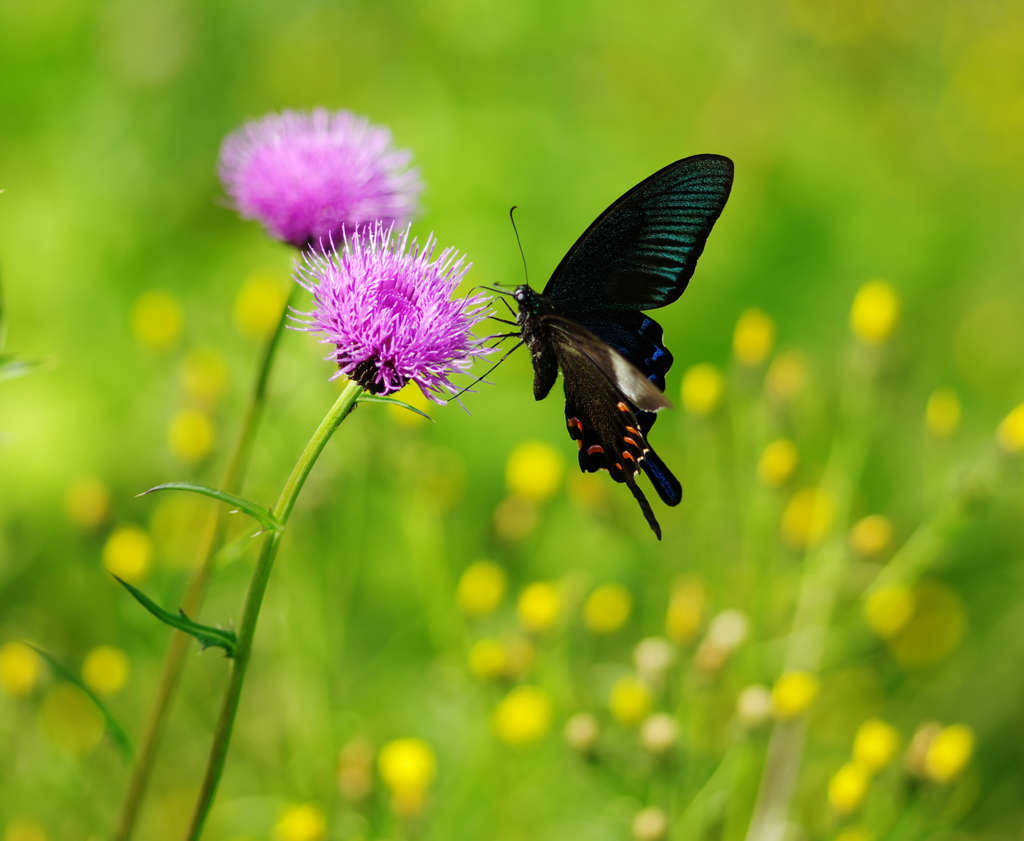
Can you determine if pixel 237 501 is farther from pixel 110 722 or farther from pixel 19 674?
pixel 19 674

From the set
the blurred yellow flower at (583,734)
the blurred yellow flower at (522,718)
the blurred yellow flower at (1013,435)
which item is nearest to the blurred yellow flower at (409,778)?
the blurred yellow flower at (522,718)

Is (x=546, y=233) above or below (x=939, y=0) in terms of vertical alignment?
below

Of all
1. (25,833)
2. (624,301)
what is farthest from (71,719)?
(624,301)

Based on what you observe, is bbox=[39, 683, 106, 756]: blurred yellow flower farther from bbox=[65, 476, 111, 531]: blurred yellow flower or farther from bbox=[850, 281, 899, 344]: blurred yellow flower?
bbox=[850, 281, 899, 344]: blurred yellow flower

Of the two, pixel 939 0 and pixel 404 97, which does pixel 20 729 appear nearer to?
pixel 404 97

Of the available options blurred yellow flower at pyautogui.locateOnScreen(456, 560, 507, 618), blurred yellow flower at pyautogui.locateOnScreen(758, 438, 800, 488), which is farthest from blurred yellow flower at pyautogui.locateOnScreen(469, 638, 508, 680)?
blurred yellow flower at pyautogui.locateOnScreen(758, 438, 800, 488)

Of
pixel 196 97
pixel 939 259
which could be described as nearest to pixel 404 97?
pixel 196 97

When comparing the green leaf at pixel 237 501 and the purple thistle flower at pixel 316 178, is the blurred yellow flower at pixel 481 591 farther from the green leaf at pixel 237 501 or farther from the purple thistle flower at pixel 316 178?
the green leaf at pixel 237 501
